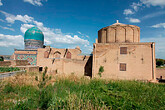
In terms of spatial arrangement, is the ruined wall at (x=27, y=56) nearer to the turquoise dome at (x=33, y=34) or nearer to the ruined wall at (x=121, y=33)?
the turquoise dome at (x=33, y=34)

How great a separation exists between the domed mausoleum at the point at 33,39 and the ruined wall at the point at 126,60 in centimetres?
1893

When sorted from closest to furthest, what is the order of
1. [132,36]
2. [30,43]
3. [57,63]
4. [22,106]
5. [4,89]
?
1. [22,106]
2. [4,89]
3. [132,36]
4. [57,63]
5. [30,43]

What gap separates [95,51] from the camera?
12320 millimetres

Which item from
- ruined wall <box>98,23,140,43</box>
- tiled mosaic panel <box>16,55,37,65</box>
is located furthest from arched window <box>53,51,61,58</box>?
ruined wall <box>98,23,140,43</box>

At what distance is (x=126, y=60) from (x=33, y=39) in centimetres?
2352

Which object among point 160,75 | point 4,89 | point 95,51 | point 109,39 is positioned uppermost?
point 109,39

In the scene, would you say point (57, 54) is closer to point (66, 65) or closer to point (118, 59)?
point (66, 65)

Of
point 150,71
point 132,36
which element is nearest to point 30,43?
point 132,36

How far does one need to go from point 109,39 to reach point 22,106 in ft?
44.2

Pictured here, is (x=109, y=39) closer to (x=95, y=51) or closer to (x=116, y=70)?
(x=95, y=51)

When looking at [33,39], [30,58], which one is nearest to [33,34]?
[33,39]

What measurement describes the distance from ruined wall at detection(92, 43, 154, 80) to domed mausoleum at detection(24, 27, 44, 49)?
1893 centimetres

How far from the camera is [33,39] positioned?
80.8 feet

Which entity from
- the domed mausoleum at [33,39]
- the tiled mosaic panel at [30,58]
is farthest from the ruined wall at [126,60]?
the domed mausoleum at [33,39]
